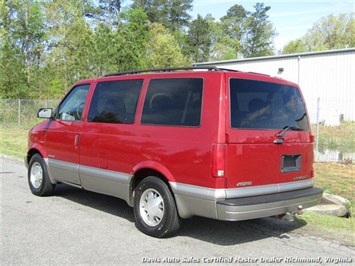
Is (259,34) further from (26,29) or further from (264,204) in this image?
(264,204)

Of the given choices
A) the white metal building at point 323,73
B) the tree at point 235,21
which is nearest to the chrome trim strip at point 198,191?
the white metal building at point 323,73

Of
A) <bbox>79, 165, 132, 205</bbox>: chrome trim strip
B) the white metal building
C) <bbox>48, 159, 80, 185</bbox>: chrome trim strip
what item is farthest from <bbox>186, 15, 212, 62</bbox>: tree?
<bbox>79, 165, 132, 205</bbox>: chrome trim strip

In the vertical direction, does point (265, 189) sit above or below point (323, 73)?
below

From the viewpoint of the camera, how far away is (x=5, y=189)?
7.52 m

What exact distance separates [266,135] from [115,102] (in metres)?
2.29

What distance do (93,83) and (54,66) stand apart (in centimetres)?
3310

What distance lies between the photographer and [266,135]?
460 cm

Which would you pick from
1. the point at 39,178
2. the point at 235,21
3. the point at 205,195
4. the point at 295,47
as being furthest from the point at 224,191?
the point at 235,21

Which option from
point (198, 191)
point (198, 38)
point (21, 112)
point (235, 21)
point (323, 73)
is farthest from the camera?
point (235, 21)

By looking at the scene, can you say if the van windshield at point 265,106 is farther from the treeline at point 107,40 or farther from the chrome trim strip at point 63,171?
the treeline at point 107,40

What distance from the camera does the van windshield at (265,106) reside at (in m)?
4.48

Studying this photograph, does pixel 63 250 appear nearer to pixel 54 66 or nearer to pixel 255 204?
pixel 255 204

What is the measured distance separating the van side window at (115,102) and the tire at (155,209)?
95 centimetres

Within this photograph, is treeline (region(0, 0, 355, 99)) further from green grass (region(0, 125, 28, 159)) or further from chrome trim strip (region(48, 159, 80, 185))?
→ chrome trim strip (region(48, 159, 80, 185))
